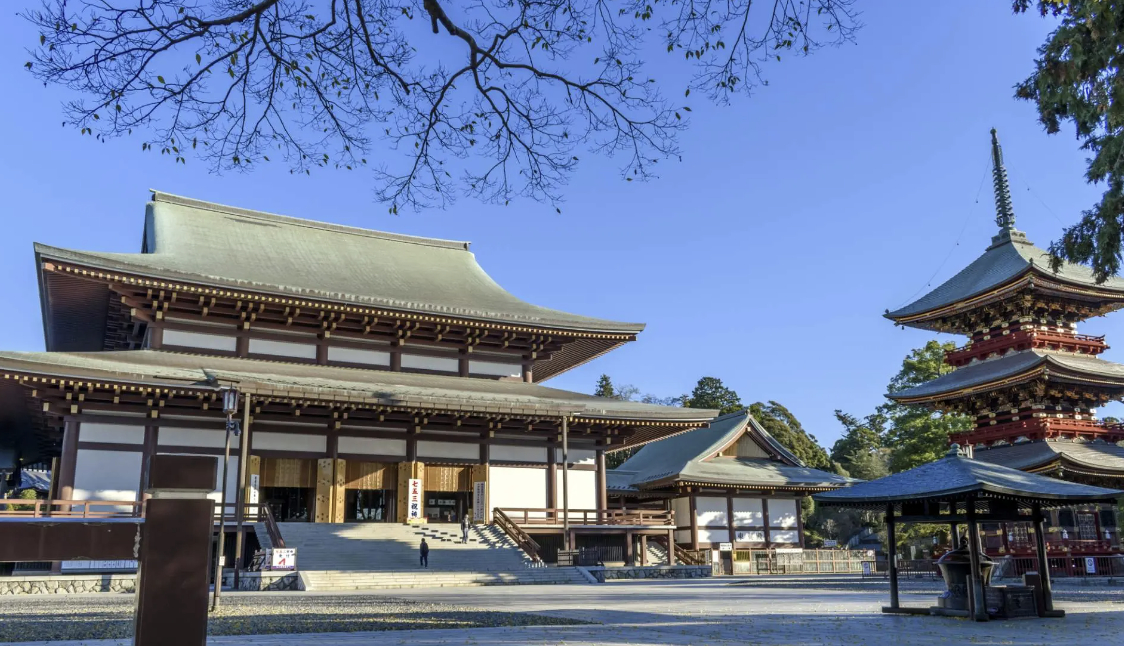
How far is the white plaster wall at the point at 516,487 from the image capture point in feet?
93.1

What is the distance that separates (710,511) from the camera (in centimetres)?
3578

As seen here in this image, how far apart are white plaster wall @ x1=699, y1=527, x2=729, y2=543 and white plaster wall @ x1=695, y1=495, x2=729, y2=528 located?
0.21 metres

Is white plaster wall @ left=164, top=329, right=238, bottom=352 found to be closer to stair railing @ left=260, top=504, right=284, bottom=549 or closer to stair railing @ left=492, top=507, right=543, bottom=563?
stair railing @ left=260, top=504, right=284, bottom=549

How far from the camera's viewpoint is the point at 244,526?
23.2 m

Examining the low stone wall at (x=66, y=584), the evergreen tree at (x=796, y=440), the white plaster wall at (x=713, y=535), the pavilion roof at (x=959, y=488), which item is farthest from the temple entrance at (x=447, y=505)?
the evergreen tree at (x=796, y=440)

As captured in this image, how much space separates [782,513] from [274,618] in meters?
29.2

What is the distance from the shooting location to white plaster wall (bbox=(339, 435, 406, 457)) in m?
26.7

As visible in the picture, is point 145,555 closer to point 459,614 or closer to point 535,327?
point 459,614

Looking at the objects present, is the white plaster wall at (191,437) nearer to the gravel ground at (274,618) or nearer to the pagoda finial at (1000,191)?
the gravel ground at (274,618)

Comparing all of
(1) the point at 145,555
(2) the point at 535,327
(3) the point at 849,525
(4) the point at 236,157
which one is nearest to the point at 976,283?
(2) the point at 535,327

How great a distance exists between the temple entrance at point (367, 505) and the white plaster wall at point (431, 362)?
14.3 ft

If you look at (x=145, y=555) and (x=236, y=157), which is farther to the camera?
(x=236, y=157)

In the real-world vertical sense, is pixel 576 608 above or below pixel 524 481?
below

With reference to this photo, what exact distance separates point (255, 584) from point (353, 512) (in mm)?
9448
